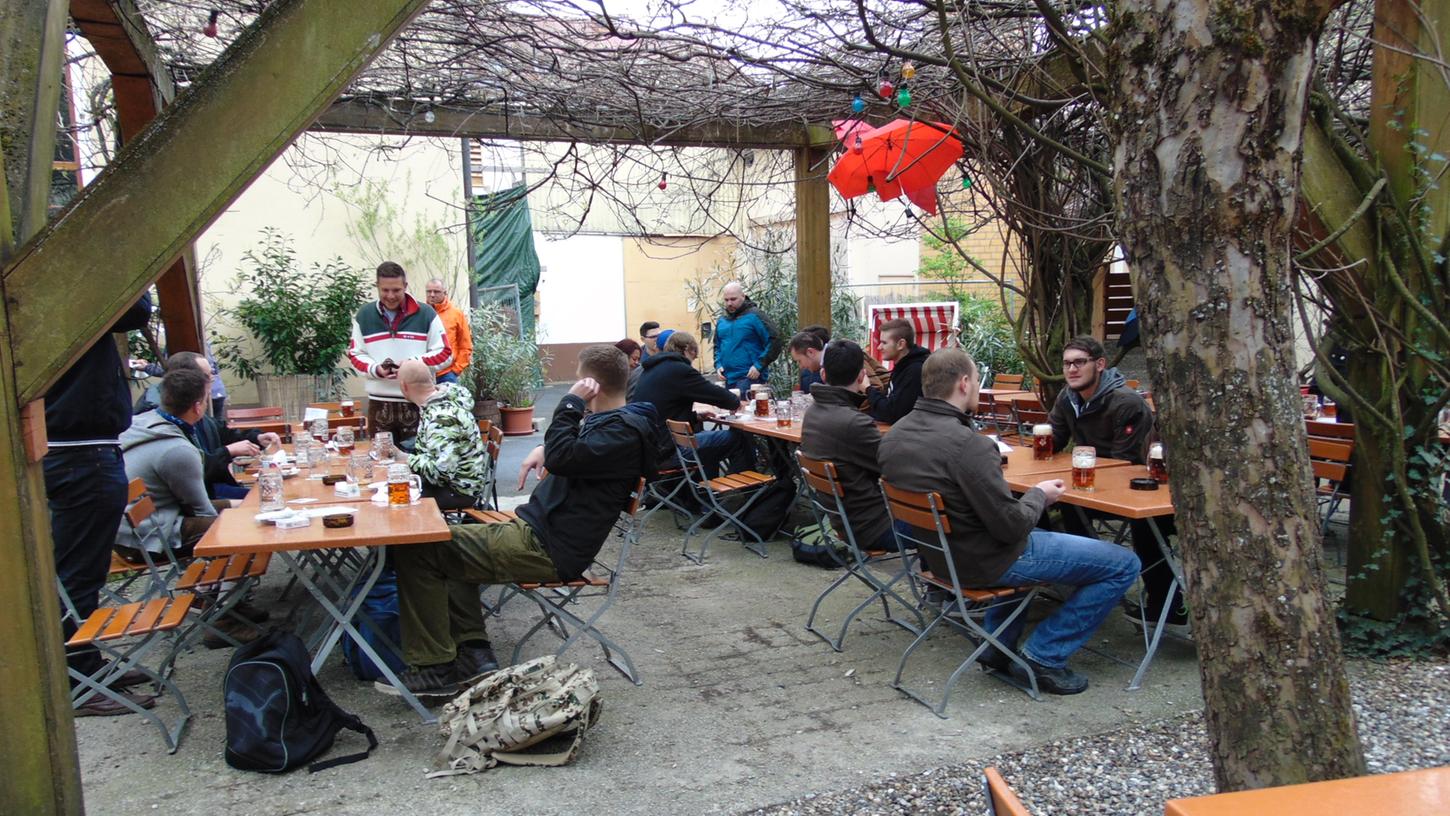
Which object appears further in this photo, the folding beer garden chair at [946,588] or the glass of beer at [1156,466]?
the glass of beer at [1156,466]

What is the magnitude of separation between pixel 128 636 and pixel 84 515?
0.63m

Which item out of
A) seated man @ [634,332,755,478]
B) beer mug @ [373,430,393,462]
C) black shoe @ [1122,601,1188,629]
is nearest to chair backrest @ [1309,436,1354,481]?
black shoe @ [1122,601,1188,629]

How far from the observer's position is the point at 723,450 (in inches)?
295

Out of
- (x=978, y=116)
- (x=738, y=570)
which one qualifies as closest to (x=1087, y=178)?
(x=978, y=116)

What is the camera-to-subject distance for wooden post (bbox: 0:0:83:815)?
8.38 ft

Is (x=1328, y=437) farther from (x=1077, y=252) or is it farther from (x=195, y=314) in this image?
(x=195, y=314)

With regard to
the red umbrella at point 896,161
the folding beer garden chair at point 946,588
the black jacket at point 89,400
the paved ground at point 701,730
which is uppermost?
the red umbrella at point 896,161

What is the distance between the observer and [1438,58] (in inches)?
153

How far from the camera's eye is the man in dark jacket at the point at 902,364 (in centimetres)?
640

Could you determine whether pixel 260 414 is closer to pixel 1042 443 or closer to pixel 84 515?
pixel 84 515

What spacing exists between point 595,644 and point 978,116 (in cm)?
359

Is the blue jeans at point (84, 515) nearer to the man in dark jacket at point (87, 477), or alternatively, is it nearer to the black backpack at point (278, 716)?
the man in dark jacket at point (87, 477)

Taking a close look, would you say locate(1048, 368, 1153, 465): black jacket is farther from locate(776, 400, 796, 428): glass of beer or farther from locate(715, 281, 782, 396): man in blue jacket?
locate(715, 281, 782, 396): man in blue jacket

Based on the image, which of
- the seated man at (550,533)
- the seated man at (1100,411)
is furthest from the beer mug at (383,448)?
the seated man at (1100,411)
